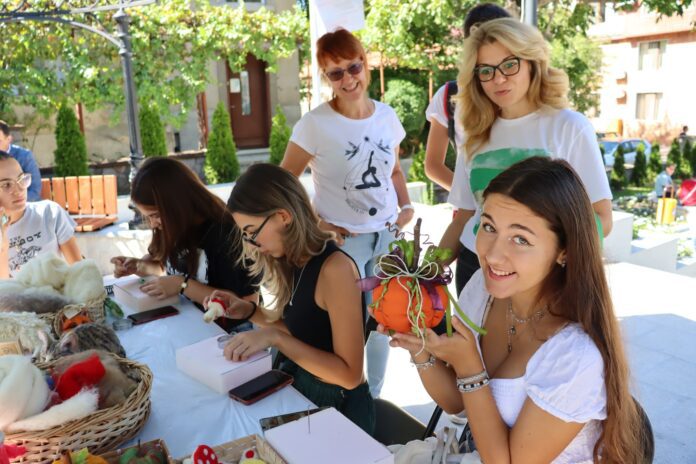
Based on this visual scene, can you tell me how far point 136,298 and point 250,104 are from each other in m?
12.6

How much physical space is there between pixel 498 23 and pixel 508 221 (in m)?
1.10

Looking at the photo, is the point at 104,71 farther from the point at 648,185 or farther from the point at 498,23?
the point at 648,185

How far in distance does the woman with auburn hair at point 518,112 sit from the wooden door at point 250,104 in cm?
1254

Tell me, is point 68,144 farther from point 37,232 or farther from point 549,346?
point 549,346

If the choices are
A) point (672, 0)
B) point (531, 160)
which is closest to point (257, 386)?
point (531, 160)

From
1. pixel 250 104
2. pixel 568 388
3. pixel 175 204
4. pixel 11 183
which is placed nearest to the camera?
pixel 568 388

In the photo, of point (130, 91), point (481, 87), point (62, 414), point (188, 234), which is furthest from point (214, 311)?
point (130, 91)

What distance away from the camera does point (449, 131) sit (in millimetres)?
3168

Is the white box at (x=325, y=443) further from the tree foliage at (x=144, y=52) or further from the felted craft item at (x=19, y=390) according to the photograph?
the tree foliage at (x=144, y=52)

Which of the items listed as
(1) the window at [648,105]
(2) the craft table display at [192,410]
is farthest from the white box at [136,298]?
(1) the window at [648,105]

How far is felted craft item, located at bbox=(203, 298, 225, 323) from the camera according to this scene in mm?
2191

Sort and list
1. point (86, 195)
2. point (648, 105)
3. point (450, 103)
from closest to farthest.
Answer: point (450, 103)
point (86, 195)
point (648, 105)

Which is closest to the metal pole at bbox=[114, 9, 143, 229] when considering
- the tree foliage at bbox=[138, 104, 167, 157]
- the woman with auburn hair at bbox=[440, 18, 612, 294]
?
the woman with auburn hair at bbox=[440, 18, 612, 294]

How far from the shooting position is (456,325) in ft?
4.72
